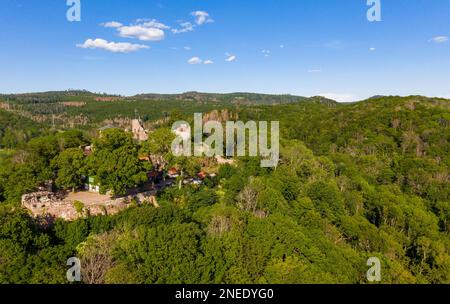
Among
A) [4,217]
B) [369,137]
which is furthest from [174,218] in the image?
[369,137]

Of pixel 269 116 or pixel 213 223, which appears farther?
pixel 269 116

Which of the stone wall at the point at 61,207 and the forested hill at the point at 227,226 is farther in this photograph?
the stone wall at the point at 61,207

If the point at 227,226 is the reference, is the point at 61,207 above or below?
above

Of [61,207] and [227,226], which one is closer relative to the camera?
[227,226]

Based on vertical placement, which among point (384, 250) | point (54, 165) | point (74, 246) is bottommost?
point (384, 250)

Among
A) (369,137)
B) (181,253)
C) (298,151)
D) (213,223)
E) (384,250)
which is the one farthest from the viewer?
(369,137)

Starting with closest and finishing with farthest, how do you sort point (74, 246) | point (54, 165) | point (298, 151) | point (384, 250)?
point (74, 246) → point (384, 250) → point (54, 165) → point (298, 151)

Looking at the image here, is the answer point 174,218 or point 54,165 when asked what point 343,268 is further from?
point 54,165

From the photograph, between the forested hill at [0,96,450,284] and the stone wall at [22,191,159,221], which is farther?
the stone wall at [22,191,159,221]
